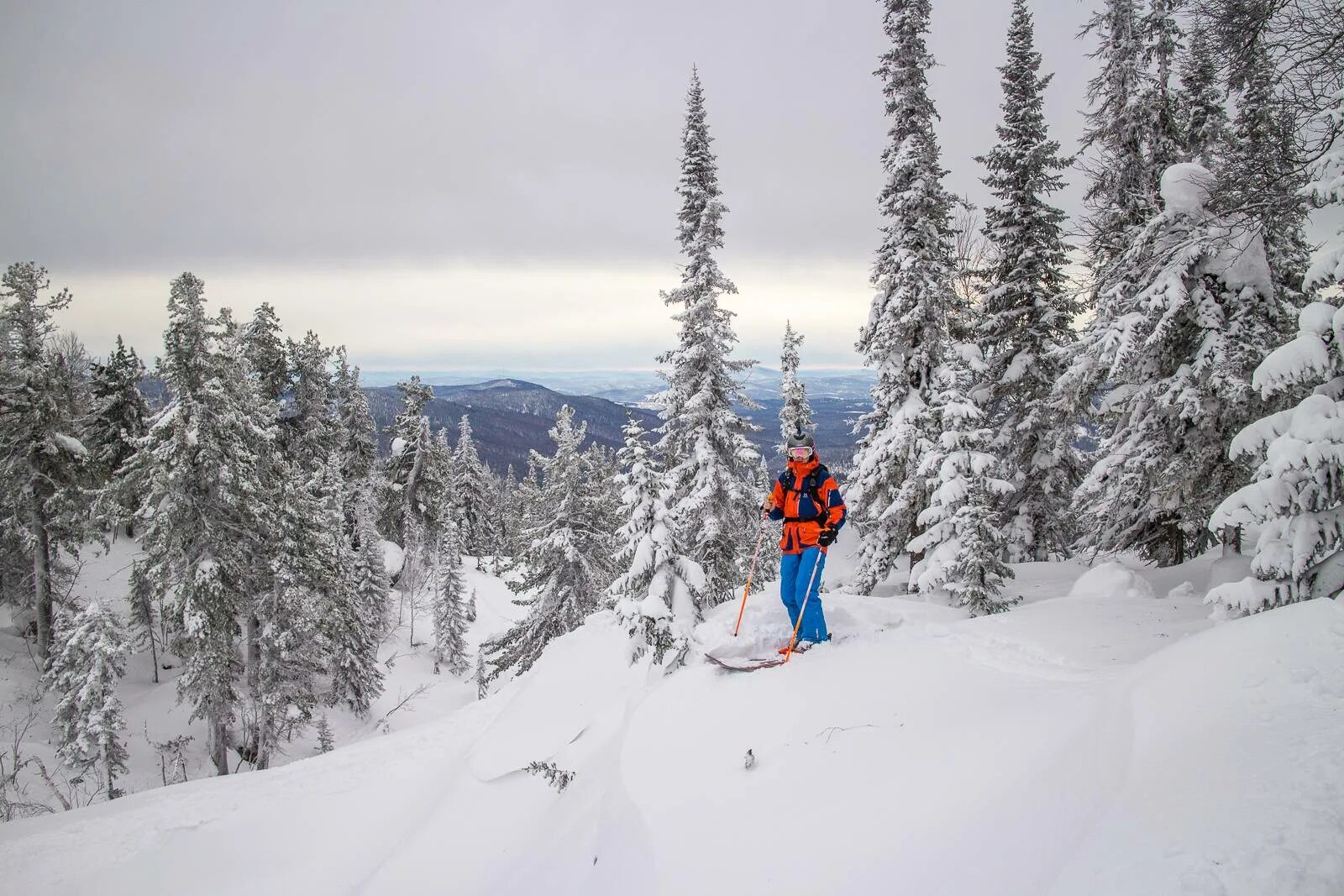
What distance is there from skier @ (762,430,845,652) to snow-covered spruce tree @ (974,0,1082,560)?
452 inches

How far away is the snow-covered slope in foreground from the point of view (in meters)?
2.96

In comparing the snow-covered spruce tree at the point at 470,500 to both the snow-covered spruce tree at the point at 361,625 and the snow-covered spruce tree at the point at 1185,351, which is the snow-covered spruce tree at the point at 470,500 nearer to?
the snow-covered spruce tree at the point at 361,625

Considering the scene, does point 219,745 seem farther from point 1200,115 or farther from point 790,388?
point 1200,115

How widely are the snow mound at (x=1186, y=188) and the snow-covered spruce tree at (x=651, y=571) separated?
33.3ft

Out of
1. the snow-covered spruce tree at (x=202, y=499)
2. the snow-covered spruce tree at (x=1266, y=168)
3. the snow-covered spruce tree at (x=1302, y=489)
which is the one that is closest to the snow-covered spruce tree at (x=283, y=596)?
the snow-covered spruce tree at (x=202, y=499)

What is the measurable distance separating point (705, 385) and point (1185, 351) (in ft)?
35.0

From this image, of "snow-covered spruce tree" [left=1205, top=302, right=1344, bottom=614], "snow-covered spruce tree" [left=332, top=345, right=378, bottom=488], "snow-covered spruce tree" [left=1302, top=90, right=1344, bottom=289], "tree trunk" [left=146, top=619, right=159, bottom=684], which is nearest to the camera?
"snow-covered spruce tree" [left=1205, top=302, right=1344, bottom=614]

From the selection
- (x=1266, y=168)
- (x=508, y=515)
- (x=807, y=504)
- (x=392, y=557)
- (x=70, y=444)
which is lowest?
(x=508, y=515)

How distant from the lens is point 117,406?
31406 mm

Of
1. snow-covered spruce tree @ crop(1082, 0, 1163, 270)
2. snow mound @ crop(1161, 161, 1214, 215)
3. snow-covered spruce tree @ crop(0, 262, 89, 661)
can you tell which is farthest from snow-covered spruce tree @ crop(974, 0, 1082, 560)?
snow-covered spruce tree @ crop(0, 262, 89, 661)

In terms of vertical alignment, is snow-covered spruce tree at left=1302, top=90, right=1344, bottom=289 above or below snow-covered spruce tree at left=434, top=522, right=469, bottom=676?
above

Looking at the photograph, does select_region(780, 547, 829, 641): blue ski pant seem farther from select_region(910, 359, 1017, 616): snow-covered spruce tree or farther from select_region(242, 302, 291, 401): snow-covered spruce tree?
select_region(242, 302, 291, 401): snow-covered spruce tree

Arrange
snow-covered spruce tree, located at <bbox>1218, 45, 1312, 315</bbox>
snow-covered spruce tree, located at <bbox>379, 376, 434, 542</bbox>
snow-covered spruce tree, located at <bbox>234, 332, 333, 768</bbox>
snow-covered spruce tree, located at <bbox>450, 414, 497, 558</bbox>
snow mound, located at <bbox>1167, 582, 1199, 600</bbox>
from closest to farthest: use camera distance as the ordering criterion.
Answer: snow-covered spruce tree, located at <bbox>1218, 45, 1312, 315</bbox> < snow mound, located at <bbox>1167, 582, 1199, 600</bbox> < snow-covered spruce tree, located at <bbox>234, 332, 333, 768</bbox> < snow-covered spruce tree, located at <bbox>379, 376, 434, 542</bbox> < snow-covered spruce tree, located at <bbox>450, 414, 497, 558</bbox>

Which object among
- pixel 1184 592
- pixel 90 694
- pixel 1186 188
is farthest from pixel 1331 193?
pixel 90 694
